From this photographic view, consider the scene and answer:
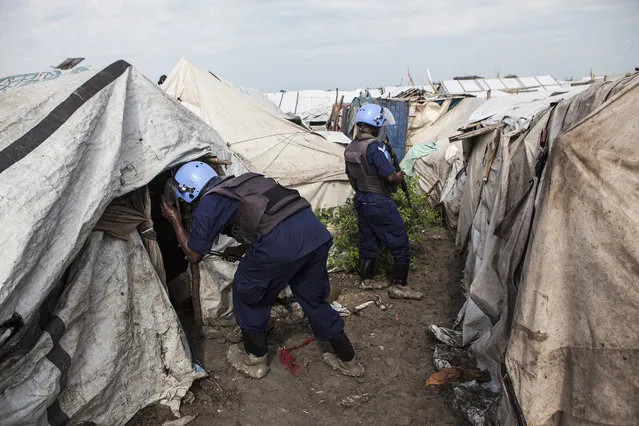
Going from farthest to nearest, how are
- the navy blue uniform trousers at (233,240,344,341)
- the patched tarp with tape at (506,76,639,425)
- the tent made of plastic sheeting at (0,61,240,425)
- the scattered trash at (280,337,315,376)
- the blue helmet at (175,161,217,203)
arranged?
the scattered trash at (280,337,315,376), the blue helmet at (175,161,217,203), the navy blue uniform trousers at (233,240,344,341), the tent made of plastic sheeting at (0,61,240,425), the patched tarp with tape at (506,76,639,425)

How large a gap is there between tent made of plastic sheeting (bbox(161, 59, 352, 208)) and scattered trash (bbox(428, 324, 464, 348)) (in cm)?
281

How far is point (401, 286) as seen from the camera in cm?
516

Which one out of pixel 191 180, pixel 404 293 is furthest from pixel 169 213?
pixel 404 293

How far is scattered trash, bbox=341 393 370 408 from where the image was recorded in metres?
3.35

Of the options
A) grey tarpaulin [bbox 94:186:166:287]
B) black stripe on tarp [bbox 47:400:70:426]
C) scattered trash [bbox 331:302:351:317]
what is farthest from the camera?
scattered trash [bbox 331:302:351:317]

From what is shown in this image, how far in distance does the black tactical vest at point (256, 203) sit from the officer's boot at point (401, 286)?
2252 millimetres

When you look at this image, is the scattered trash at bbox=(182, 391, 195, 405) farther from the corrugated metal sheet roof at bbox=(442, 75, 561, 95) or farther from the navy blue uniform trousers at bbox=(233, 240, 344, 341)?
the corrugated metal sheet roof at bbox=(442, 75, 561, 95)

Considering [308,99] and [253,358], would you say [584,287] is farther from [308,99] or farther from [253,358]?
[308,99]

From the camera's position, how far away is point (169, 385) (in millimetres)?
3203

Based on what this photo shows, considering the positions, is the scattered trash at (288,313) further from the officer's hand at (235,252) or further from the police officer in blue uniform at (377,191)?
the police officer in blue uniform at (377,191)

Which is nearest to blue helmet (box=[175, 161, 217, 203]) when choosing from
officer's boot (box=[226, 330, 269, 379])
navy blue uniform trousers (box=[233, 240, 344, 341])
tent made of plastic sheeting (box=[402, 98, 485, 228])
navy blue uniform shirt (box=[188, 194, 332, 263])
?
navy blue uniform shirt (box=[188, 194, 332, 263])

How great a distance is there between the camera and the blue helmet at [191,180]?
332 cm

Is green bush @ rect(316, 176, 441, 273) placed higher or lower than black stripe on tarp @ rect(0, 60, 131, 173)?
lower

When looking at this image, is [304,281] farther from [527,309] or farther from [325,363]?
[527,309]
